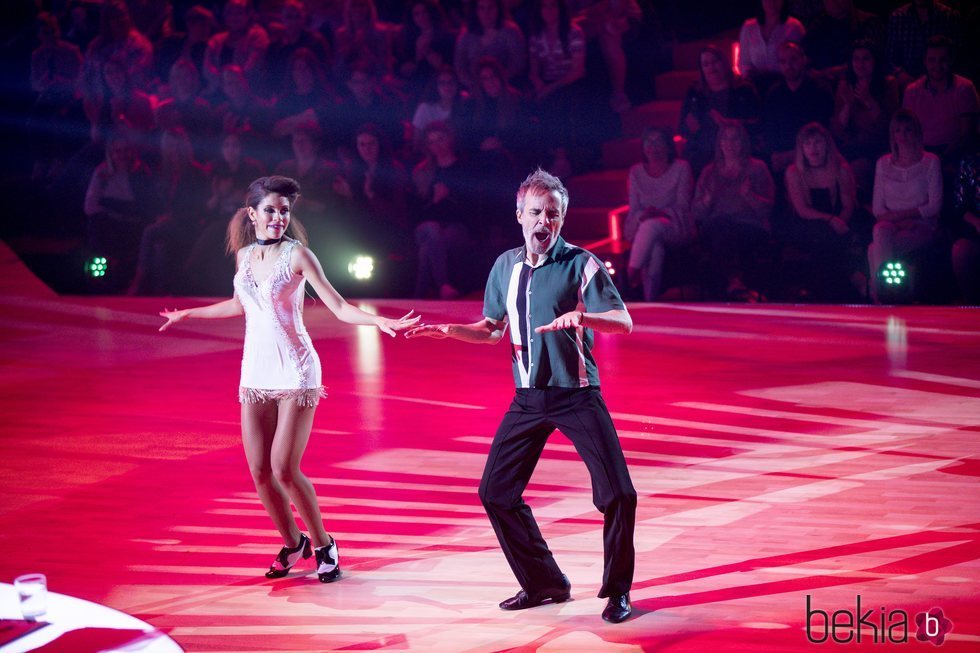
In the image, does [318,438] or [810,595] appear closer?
[810,595]

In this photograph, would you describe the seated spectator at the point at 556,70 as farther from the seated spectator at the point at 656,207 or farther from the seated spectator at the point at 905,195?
the seated spectator at the point at 905,195

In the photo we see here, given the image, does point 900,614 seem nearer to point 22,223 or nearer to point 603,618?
point 603,618

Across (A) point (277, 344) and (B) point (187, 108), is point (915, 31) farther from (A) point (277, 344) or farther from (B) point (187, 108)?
(A) point (277, 344)

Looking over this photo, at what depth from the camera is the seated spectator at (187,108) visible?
44.7 feet

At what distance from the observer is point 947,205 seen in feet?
34.1

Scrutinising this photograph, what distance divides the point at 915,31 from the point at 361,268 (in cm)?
606

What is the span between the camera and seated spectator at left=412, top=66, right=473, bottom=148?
12.3 meters

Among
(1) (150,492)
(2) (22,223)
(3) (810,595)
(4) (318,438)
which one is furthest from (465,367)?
(2) (22,223)

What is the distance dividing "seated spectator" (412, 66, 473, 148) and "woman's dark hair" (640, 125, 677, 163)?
204cm

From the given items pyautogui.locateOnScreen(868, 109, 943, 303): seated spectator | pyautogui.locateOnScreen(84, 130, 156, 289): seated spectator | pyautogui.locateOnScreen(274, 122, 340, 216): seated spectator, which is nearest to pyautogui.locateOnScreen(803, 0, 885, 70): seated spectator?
pyautogui.locateOnScreen(868, 109, 943, 303): seated spectator

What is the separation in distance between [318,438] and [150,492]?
1.16 meters

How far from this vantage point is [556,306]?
3461mm

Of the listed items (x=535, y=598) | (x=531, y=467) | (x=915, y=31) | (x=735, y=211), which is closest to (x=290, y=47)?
(x=735, y=211)

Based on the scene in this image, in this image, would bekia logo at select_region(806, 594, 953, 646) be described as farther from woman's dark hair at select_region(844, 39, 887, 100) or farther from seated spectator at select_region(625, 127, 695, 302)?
woman's dark hair at select_region(844, 39, 887, 100)
